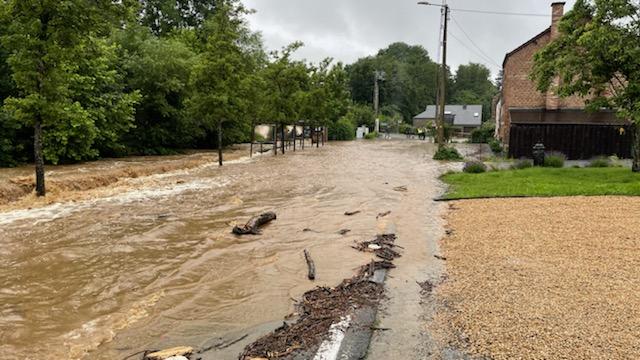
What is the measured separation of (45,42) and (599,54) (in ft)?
50.0

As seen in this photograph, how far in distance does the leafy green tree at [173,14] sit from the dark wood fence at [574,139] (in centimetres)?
Result: 3260

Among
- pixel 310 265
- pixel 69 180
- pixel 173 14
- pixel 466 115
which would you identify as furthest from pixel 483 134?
pixel 310 265

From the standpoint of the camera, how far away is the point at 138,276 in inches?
252

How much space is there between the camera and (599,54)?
14867mm

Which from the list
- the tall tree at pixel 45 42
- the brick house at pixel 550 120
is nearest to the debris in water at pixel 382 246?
the tall tree at pixel 45 42

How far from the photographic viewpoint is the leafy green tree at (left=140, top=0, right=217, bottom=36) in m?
47.2

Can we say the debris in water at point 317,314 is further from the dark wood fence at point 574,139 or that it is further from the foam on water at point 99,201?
the dark wood fence at point 574,139

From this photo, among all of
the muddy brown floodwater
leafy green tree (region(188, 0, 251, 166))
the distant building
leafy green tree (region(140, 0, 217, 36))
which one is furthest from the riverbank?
the distant building

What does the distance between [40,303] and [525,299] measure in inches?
204

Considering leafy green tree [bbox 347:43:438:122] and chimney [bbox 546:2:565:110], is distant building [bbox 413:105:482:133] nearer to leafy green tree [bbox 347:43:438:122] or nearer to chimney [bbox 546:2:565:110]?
leafy green tree [bbox 347:43:438:122]

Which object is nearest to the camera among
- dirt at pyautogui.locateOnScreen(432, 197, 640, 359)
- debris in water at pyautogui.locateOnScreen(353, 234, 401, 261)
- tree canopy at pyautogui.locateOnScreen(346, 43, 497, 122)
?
dirt at pyautogui.locateOnScreen(432, 197, 640, 359)

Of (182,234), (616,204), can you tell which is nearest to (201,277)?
(182,234)

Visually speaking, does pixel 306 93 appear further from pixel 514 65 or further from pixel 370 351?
pixel 370 351

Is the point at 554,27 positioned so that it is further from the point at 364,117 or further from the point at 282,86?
the point at 364,117
